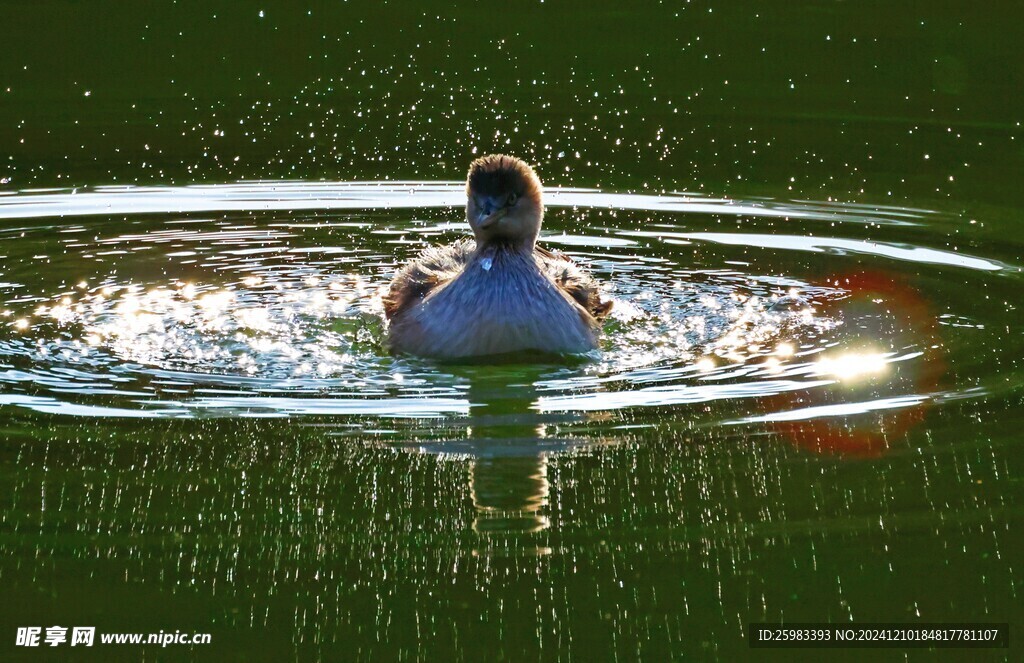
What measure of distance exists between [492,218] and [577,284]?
2.99 ft

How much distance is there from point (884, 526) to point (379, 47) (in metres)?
13.3

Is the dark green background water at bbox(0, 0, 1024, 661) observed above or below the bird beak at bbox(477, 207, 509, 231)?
below

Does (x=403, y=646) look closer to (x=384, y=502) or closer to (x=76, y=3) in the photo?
(x=384, y=502)

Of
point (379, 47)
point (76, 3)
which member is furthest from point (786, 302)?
point (76, 3)

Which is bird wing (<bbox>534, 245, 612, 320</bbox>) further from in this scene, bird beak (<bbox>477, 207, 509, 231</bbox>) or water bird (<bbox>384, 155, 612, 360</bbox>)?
bird beak (<bbox>477, 207, 509, 231</bbox>)

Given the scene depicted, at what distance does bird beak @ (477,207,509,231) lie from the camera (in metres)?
9.83

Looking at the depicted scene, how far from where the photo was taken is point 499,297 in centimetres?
955

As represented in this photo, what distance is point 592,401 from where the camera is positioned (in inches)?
324

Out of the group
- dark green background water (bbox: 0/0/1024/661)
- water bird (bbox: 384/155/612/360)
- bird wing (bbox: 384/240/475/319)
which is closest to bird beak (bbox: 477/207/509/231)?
water bird (bbox: 384/155/612/360)

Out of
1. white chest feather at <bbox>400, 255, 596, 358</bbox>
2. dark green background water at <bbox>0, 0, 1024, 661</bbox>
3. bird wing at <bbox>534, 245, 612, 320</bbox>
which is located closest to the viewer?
dark green background water at <bbox>0, 0, 1024, 661</bbox>

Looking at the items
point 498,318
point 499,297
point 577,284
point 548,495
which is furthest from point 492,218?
point 548,495

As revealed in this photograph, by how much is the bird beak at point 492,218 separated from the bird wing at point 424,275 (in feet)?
1.89

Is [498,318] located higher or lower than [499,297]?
lower

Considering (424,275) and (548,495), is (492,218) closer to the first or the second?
A: (424,275)
